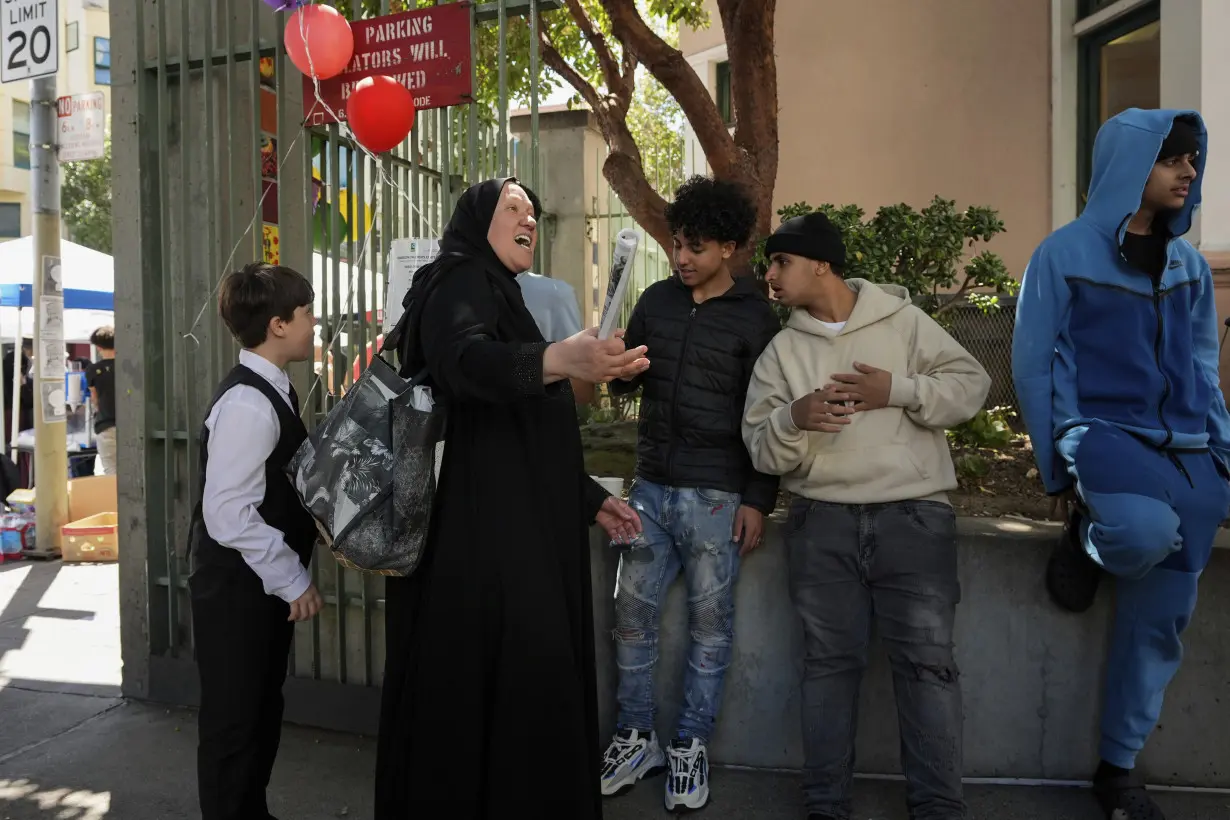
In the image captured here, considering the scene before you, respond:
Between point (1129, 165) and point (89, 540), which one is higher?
point (1129, 165)

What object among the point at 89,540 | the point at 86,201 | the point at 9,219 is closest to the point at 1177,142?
the point at 89,540

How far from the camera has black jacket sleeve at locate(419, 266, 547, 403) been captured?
2.27 metres

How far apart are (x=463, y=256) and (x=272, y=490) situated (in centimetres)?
92

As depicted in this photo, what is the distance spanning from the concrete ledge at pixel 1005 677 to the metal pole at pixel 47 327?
605 cm

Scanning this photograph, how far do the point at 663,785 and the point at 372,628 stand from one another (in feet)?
4.33

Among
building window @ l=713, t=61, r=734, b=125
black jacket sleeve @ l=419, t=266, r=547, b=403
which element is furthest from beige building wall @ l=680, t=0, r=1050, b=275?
black jacket sleeve @ l=419, t=266, r=547, b=403

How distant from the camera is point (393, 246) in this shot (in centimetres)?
375

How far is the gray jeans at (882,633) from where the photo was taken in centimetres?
306

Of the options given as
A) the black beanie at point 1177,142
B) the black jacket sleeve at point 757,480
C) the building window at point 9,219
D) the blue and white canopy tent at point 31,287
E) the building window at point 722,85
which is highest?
the building window at point 9,219

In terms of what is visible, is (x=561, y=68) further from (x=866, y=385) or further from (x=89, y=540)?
(x=866, y=385)

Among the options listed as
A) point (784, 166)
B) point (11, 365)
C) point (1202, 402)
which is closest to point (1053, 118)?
point (784, 166)

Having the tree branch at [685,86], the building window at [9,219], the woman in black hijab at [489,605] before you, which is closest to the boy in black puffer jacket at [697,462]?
the woman in black hijab at [489,605]

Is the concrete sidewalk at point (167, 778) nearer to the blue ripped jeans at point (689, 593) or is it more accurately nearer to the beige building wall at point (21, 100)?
the blue ripped jeans at point (689, 593)

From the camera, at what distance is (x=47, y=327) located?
7957 mm
